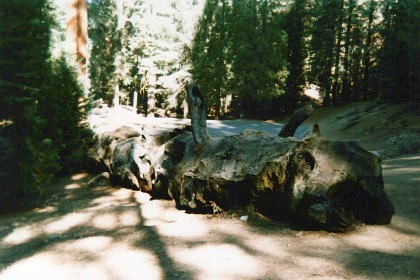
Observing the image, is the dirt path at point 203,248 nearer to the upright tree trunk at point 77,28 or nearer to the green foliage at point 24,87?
the green foliage at point 24,87

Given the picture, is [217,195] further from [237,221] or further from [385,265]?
[385,265]

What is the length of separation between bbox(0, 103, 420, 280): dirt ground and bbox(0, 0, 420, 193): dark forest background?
2.41 m

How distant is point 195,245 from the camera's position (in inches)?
188

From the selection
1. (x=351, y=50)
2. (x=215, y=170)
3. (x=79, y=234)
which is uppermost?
(x=351, y=50)

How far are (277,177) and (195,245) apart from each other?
1.70 metres

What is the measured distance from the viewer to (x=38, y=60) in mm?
7973

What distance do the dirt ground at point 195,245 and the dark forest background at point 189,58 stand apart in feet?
7.91

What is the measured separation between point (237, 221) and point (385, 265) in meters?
2.41

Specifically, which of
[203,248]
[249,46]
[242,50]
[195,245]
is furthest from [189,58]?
[203,248]

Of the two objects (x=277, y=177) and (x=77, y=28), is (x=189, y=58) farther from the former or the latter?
(x=277, y=177)

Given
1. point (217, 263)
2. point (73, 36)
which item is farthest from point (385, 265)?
point (73, 36)

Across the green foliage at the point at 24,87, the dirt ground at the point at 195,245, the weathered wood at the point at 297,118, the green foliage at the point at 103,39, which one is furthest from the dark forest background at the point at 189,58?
the weathered wood at the point at 297,118

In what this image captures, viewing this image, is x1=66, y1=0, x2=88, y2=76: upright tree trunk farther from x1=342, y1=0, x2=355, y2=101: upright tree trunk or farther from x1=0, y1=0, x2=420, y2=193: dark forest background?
x1=342, y1=0, x2=355, y2=101: upright tree trunk

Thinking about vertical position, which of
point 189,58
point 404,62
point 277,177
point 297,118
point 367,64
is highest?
point 367,64
